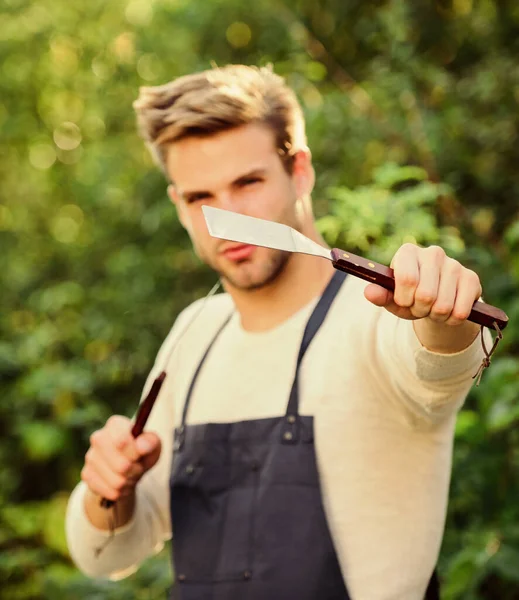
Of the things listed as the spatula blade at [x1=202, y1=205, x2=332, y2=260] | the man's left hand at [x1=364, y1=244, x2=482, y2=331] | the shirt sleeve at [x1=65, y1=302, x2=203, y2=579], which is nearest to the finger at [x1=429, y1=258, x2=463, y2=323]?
the man's left hand at [x1=364, y1=244, x2=482, y2=331]

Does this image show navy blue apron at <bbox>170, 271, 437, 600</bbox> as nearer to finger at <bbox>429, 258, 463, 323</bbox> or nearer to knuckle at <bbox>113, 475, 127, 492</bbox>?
knuckle at <bbox>113, 475, 127, 492</bbox>

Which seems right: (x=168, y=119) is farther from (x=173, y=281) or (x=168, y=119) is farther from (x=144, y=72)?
(x=144, y=72)

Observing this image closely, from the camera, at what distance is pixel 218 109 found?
1644mm

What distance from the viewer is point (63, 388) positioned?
3.98 m


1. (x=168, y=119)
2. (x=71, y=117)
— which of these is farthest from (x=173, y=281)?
(x=168, y=119)

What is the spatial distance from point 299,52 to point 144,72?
3.35 ft

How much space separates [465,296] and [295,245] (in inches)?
8.6

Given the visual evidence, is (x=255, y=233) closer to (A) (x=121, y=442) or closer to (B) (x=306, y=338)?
(B) (x=306, y=338)

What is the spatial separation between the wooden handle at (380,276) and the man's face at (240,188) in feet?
2.09

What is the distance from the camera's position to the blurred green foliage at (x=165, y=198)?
244 centimetres

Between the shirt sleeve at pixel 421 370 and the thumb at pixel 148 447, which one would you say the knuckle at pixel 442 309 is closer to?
the shirt sleeve at pixel 421 370

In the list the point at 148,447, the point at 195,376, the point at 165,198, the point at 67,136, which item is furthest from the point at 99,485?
the point at 67,136

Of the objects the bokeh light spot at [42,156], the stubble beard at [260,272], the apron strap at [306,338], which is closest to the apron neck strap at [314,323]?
the apron strap at [306,338]

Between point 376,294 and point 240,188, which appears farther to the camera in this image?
point 240,188
